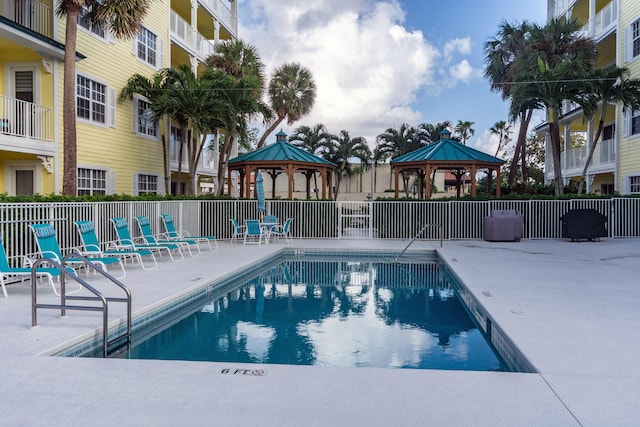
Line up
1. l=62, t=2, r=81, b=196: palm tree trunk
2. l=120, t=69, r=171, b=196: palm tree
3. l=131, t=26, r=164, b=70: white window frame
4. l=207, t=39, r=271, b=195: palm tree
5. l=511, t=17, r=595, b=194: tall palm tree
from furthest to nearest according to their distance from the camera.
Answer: l=207, t=39, r=271, b=195: palm tree, l=131, t=26, r=164, b=70: white window frame, l=511, t=17, r=595, b=194: tall palm tree, l=120, t=69, r=171, b=196: palm tree, l=62, t=2, r=81, b=196: palm tree trunk

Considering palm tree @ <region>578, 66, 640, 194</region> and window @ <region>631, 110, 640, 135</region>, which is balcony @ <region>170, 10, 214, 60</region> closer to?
palm tree @ <region>578, 66, 640, 194</region>

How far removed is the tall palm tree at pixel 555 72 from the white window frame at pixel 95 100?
15635mm

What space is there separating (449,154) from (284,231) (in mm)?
7690

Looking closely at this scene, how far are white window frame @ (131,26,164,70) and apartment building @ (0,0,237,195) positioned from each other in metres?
0.04

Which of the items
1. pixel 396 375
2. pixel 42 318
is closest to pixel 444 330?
pixel 396 375

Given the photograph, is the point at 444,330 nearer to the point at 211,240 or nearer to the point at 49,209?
the point at 49,209

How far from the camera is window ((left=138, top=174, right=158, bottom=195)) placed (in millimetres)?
19614

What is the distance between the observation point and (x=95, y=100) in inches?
650

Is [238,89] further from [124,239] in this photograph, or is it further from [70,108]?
[124,239]

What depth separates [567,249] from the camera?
14.3 m

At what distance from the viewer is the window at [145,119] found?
19.2 metres

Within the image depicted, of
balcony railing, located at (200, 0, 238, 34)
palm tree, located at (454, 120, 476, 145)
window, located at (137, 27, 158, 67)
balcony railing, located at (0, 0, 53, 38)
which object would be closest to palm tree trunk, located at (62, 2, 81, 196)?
balcony railing, located at (0, 0, 53, 38)

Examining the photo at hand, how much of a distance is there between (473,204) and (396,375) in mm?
14267

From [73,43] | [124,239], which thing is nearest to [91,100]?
[73,43]
